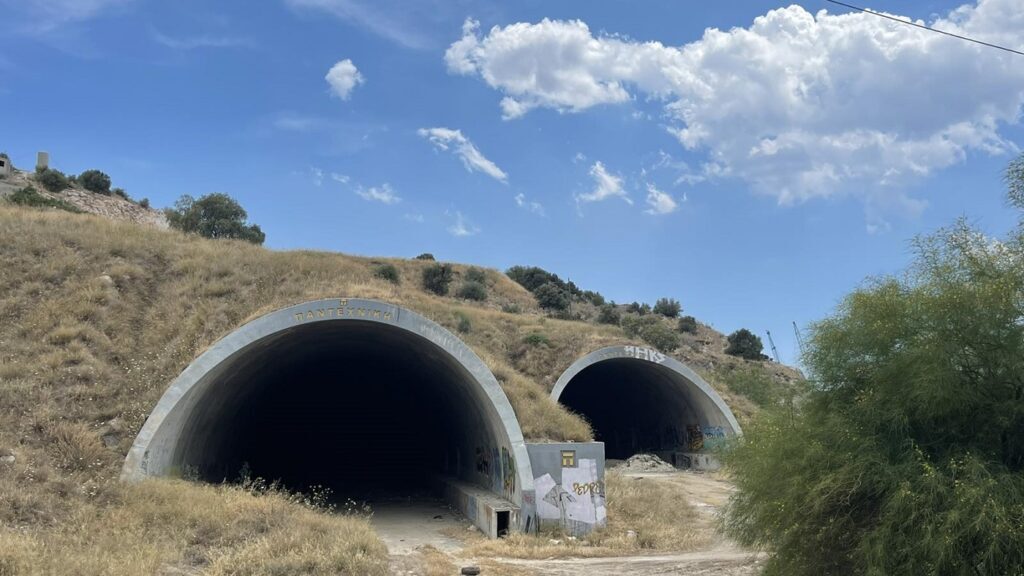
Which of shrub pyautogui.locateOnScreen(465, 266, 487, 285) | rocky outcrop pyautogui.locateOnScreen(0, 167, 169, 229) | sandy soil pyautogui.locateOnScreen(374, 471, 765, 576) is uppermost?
rocky outcrop pyautogui.locateOnScreen(0, 167, 169, 229)

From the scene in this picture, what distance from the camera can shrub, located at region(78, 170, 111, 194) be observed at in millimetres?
80438

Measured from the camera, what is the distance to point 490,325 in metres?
38.0

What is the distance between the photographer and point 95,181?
81000mm

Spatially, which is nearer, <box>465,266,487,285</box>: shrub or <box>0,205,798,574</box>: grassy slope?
<box>0,205,798,574</box>: grassy slope

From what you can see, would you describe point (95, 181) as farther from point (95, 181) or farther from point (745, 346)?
point (745, 346)

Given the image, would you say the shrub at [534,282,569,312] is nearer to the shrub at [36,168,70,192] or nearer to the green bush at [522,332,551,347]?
the green bush at [522,332,551,347]

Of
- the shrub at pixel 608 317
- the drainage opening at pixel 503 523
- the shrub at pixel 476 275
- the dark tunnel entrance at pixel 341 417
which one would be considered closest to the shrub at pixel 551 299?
the shrub at pixel 608 317

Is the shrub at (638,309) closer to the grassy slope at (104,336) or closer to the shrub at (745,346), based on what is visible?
the shrub at (745,346)

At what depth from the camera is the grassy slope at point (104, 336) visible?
14.2 meters

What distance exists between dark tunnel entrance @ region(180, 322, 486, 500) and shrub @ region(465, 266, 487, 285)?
1563 inches

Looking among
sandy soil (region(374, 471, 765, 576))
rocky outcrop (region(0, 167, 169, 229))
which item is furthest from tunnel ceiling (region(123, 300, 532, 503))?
rocky outcrop (region(0, 167, 169, 229))

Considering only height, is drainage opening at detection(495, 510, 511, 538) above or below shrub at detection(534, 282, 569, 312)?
below

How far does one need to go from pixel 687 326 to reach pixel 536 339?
4584 cm

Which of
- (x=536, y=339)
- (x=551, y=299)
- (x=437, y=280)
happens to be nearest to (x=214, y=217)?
(x=437, y=280)
